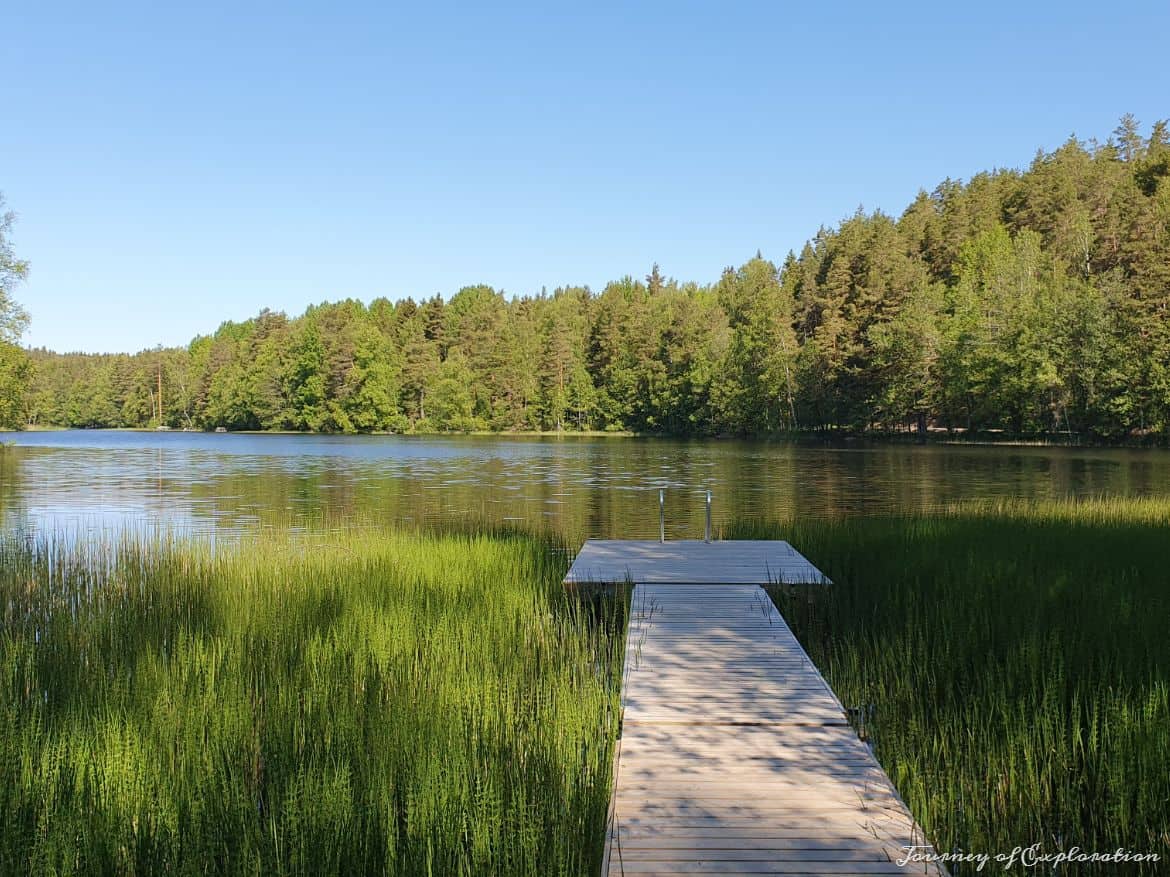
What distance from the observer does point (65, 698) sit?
6.06 meters

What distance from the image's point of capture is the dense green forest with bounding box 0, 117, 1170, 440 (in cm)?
5347

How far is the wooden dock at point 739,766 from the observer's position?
3.93m

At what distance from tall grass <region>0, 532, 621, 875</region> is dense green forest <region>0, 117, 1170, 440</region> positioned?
4153cm

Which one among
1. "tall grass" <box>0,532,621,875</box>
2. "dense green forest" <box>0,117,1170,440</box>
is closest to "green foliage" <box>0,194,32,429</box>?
"dense green forest" <box>0,117,1170,440</box>

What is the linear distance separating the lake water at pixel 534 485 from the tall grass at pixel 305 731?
10.1 metres

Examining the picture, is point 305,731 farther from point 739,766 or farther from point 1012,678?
point 1012,678

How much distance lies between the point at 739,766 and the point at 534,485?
2682 centimetres

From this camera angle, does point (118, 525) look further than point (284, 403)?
No

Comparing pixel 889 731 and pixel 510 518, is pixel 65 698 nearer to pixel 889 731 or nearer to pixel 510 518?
pixel 889 731

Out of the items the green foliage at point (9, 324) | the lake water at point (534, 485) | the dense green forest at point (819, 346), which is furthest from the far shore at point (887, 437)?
the green foliage at point (9, 324)

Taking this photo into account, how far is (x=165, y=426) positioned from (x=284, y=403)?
27.1 m

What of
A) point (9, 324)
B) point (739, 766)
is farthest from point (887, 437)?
point (739, 766)

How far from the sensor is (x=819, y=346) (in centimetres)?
6869

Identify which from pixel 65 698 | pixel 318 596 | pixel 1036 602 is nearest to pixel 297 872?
pixel 65 698
